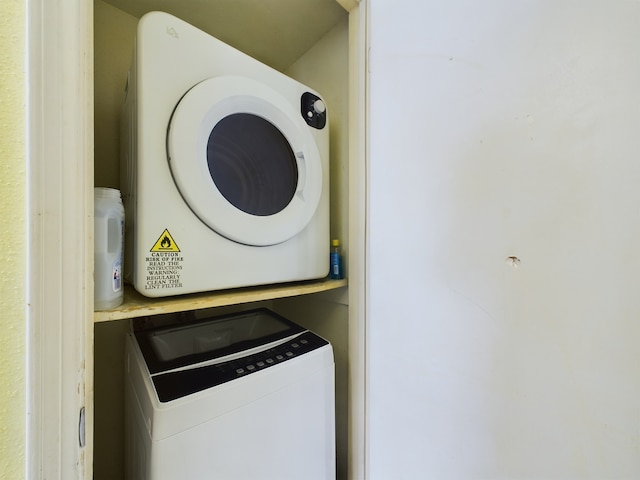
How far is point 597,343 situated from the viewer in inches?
18.5

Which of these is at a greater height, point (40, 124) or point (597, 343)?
point (40, 124)

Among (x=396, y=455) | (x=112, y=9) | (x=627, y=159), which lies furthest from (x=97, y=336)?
(x=627, y=159)

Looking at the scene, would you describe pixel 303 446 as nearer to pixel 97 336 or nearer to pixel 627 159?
pixel 97 336

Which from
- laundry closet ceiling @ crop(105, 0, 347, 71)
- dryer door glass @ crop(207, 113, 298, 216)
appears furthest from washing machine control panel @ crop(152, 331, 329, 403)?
laundry closet ceiling @ crop(105, 0, 347, 71)

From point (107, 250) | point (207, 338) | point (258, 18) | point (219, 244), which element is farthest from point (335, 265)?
point (258, 18)

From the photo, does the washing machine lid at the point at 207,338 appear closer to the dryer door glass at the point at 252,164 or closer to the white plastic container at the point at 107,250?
the white plastic container at the point at 107,250

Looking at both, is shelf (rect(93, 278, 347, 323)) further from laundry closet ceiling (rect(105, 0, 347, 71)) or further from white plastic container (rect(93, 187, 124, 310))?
laundry closet ceiling (rect(105, 0, 347, 71))

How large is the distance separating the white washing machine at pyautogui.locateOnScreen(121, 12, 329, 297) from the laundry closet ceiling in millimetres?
355

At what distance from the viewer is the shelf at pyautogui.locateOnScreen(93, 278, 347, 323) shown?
487mm

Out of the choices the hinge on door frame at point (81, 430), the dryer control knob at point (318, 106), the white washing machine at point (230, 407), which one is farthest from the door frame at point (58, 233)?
the dryer control knob at point (318, 106)

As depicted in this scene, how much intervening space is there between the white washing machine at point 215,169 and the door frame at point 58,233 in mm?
151

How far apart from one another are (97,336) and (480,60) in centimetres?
149

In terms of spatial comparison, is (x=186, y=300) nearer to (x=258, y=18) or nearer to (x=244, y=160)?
(x=244, y=160)

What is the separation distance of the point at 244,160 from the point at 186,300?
455 mm
